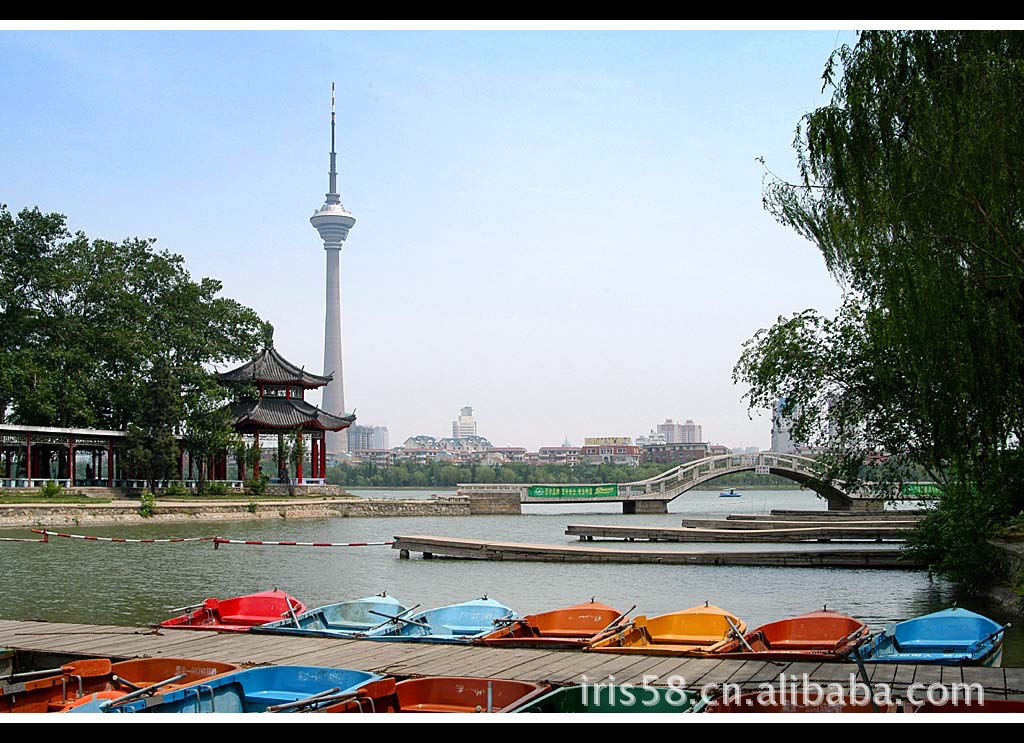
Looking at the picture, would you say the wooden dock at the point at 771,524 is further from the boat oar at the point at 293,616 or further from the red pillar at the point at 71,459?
the red pillar at the point at 71,459

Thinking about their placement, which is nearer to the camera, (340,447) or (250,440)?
(250,440)

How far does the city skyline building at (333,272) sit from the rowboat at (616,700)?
141 m

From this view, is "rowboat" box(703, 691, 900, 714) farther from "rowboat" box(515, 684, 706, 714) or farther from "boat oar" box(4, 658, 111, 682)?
"boat oar" box(4, 658, 111, 682)

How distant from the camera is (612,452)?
126 metres

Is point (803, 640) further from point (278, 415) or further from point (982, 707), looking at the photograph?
point (278, 415)

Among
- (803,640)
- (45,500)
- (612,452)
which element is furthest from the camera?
(612,452)

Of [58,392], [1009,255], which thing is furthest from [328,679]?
[58,392]

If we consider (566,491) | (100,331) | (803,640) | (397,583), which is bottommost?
(397,583)

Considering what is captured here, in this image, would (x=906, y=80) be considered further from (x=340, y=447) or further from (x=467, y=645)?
(x=340, y=447)

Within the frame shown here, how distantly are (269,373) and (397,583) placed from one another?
31492 mm

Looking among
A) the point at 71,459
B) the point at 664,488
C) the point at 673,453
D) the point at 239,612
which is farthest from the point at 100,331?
the point at 673,453

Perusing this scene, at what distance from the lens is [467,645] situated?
9711 millimetres

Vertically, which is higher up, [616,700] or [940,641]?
[616,700]

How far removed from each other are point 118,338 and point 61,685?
127 feet
